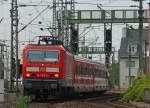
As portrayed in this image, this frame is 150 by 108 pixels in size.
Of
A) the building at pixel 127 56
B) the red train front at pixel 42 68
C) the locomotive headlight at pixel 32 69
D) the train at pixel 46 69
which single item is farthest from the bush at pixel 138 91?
the building at pixel 127 56

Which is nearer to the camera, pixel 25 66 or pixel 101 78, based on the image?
pixel 25 66

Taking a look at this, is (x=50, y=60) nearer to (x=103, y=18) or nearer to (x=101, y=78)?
(x=101, y=78)

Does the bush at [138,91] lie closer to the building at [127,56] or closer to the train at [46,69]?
the train at [46,69]

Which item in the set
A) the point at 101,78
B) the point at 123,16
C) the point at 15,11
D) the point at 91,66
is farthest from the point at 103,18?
the point at 15,11

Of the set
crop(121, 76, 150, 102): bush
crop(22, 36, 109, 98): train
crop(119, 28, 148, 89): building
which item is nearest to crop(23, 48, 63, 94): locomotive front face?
crop(22, 36, 109, 98): train

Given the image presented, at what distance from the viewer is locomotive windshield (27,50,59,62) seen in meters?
32.0

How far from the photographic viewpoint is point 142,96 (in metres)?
35.0

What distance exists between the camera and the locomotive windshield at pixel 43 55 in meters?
32.0

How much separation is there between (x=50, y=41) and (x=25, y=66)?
2.31m

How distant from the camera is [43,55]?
3209 centimetres

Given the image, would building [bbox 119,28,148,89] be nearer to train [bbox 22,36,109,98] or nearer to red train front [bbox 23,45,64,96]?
train [bbox 22,36,109,98]

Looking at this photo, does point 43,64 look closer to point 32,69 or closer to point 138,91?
point 32,69

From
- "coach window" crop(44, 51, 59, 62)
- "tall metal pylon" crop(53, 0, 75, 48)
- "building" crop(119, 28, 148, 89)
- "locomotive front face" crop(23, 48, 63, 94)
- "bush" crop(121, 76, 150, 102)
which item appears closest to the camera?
"locomotive front face" crop(23, 48, 63, 94)

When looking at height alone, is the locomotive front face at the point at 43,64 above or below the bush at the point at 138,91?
above
